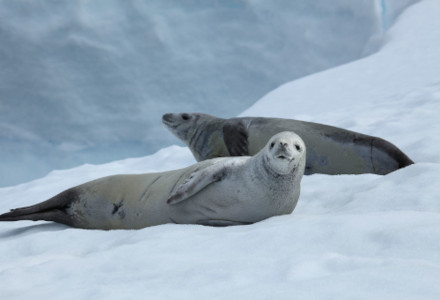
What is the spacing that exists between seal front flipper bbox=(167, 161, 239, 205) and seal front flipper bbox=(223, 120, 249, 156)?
192 centimetres

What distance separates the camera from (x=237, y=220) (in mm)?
2625

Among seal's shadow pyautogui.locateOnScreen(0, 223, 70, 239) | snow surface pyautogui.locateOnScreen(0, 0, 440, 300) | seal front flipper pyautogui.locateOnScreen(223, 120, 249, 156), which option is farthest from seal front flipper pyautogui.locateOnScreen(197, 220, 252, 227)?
seal front flipper pyautogui.locateOnScreen(223, 120, 249, 156)

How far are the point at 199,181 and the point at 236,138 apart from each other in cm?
211

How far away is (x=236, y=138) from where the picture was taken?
471 centimetres

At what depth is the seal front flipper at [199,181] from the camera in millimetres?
2637

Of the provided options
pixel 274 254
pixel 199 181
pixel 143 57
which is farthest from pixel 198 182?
pixel 143 57

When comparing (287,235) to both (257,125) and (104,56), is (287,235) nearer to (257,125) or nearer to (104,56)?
(257,125)

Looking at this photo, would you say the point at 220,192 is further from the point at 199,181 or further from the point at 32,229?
the point at 32,229

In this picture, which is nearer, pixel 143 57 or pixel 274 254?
pixel 274 254

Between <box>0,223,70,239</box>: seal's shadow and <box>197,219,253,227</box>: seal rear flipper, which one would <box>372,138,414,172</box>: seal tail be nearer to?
<box>197,219,253,227</box>: seal rear flipper

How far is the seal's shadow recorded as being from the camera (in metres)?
3.19

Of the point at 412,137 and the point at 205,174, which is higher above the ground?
the point at 412,137

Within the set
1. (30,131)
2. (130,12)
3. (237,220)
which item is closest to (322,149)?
(237,220)

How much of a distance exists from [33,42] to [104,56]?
109 inches
